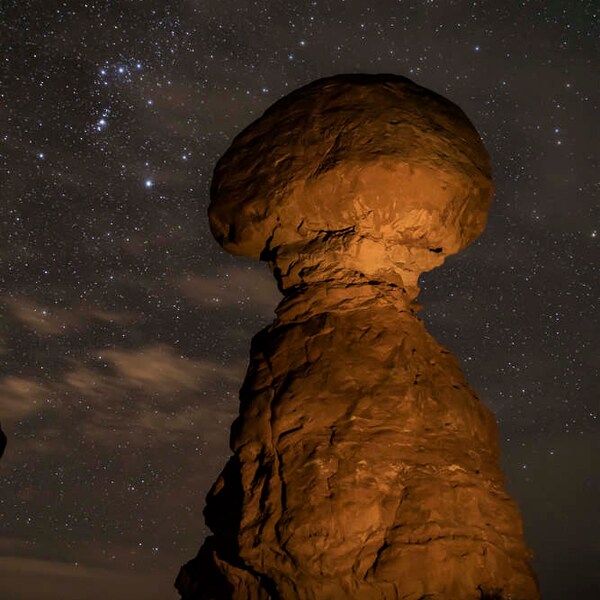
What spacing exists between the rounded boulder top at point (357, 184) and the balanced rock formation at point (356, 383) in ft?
0.06

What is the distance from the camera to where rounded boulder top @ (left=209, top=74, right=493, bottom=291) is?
229 inches

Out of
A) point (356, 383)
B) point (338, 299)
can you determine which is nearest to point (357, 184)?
point (338, 299)

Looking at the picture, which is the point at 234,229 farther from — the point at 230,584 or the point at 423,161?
the point at 230,584

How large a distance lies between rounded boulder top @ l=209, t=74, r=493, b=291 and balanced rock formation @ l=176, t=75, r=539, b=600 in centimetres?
2

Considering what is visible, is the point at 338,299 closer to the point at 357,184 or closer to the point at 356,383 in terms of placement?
the point at 356,383

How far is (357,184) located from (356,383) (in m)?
1.73

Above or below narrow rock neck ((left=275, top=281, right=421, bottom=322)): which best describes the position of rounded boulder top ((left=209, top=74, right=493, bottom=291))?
above

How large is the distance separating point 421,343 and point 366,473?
4.29 feet

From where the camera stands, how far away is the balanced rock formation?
478cm

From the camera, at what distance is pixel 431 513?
191 inches

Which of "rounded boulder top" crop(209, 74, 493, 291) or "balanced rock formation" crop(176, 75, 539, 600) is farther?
"rounded boulder top" crop(209, 74, 493, 291)

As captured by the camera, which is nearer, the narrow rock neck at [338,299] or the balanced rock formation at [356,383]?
the balanced rock formation at [356,383]

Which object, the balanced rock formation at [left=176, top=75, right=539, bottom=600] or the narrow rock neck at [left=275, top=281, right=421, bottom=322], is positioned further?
the narrow rock neck at [left=275, top=281, right=421, bottom=322]

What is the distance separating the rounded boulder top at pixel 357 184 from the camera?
5.82 metres
